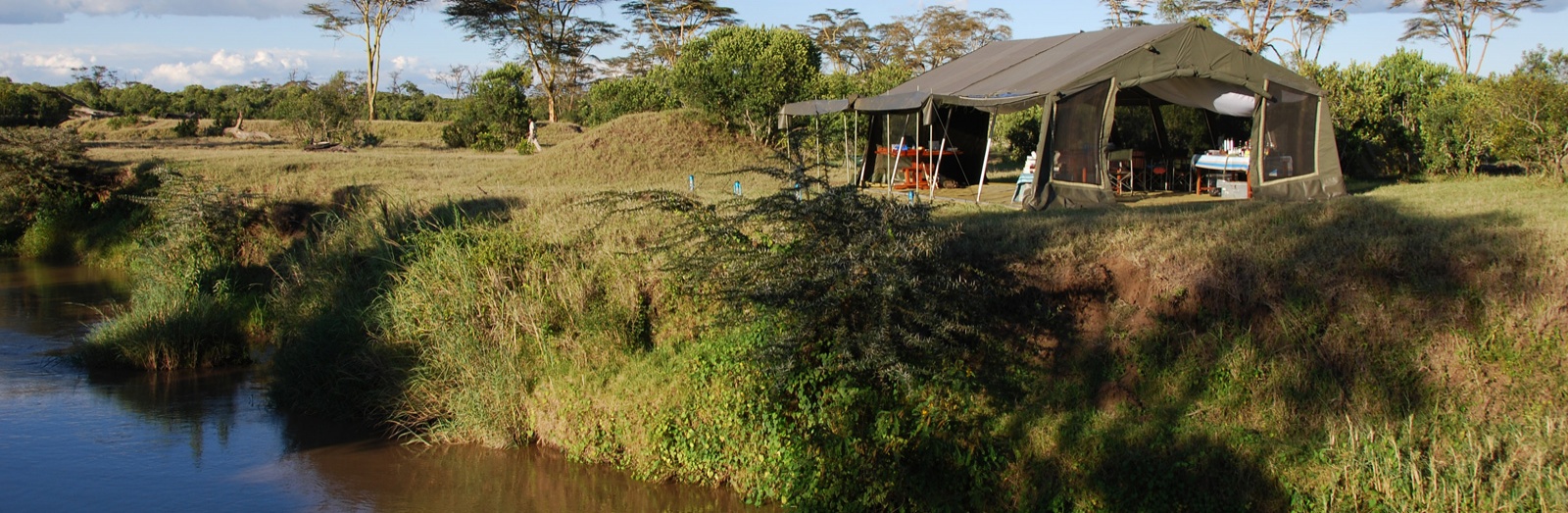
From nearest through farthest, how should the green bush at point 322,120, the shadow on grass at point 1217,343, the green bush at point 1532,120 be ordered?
the shadow on grass at point 1217,343, the green bush at point 1532,120, the green bush at point 322,120

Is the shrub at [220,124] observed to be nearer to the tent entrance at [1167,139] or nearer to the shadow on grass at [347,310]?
the shadow on grass at [347,310]

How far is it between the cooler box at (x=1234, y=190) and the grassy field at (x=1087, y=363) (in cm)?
329

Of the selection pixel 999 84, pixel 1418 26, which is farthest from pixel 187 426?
pixel 1418 26

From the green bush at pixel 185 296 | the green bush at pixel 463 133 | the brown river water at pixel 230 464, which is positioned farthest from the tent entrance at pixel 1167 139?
the green bush at pixel 463 133

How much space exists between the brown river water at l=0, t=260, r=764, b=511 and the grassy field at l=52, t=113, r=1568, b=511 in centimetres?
30

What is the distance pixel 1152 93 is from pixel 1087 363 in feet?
27.6

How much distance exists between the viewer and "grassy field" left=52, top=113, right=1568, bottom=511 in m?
7.55

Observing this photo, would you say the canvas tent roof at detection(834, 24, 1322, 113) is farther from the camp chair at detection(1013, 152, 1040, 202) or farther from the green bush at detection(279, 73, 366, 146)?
the green bush at detection(279, 73, 366, 146)

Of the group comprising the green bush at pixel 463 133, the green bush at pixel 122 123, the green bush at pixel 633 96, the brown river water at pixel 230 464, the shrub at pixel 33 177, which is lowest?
the brown river water at pixel 230 464

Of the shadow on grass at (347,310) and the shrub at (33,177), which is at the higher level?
the shrub at (33,177)

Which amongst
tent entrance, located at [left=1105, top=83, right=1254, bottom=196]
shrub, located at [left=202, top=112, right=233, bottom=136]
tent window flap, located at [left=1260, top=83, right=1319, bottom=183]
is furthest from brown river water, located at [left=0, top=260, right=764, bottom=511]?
shrub, located at [left=202, top=112, right=233, bottom=136]

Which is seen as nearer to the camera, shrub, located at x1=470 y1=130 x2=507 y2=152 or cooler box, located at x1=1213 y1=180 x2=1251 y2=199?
cooler box, located at x1=1213 y1=180 x2=1251 y2=199

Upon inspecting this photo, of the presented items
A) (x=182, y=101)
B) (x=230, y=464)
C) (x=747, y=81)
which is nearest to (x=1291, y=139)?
(x=747, y=81)

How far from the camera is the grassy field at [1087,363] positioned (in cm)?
755
